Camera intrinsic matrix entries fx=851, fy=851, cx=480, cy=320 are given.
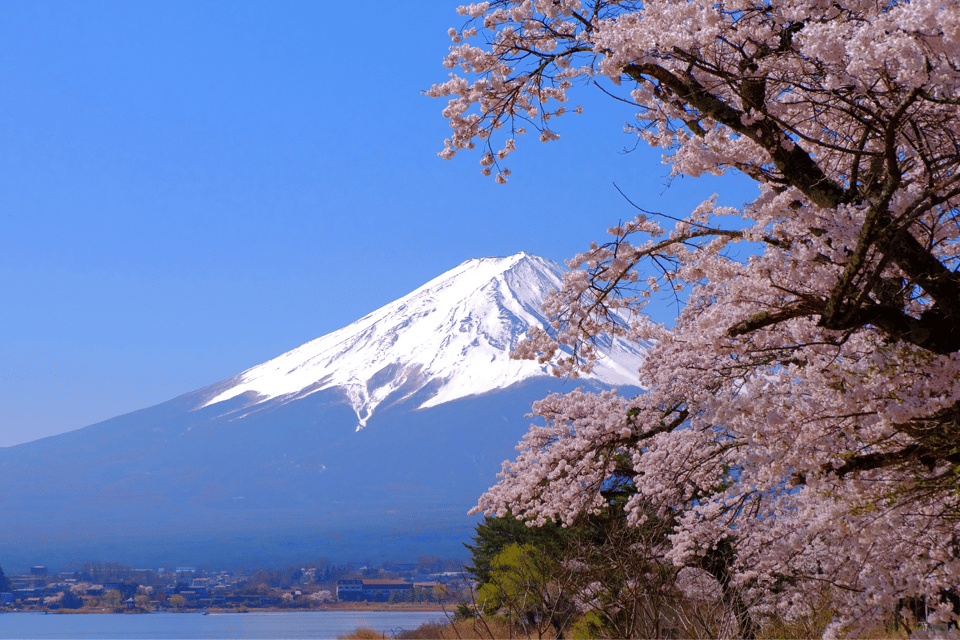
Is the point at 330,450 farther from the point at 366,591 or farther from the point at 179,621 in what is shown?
the point at 366,591

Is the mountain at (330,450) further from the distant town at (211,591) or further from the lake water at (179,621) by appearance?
the lake water at (179,621)

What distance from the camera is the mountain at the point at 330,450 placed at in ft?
449

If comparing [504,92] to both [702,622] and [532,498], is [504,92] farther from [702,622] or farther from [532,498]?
[532,498]

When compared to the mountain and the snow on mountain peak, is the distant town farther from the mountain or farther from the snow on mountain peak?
the snow on mountain peak

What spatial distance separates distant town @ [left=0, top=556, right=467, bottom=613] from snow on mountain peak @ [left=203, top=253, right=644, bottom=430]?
1803 inches

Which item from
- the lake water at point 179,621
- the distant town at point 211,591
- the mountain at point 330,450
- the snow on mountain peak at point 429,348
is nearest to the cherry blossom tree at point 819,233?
the distant town at point 211,591

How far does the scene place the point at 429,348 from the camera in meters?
151

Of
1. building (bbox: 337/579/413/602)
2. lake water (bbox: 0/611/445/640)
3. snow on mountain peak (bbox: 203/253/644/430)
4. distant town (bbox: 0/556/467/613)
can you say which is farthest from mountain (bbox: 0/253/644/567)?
building (bbox: 337/579/413/602)

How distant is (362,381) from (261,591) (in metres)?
69.8

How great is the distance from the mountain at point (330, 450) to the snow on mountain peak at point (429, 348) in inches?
12.2

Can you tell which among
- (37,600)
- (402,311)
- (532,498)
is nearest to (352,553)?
(402,311)

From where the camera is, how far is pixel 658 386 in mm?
10281

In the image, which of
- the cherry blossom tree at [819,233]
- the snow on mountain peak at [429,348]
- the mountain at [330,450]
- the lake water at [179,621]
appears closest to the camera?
the cherry blossom tree at [819,233]

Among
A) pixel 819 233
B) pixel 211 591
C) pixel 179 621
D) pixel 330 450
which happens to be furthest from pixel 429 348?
pixel 819 233
